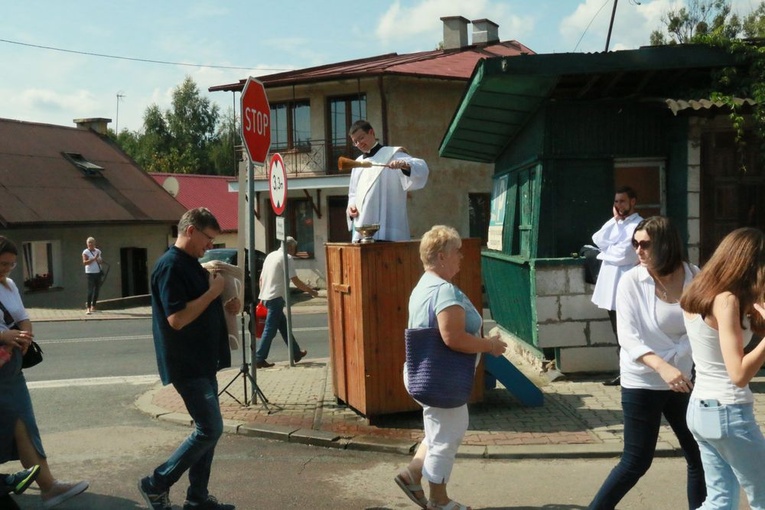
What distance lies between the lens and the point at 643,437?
431cm

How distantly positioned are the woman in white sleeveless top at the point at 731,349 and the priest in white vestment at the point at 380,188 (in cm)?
359

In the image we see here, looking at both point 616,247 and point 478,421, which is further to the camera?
point 616,247

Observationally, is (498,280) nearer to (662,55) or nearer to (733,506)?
(662,55)

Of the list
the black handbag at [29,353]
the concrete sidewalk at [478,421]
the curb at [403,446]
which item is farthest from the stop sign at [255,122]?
the black handbag at [29,353]

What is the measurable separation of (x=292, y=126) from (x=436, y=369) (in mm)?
25424

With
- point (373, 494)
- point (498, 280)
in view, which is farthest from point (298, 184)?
point (373, 494)

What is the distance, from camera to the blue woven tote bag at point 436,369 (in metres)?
4.66

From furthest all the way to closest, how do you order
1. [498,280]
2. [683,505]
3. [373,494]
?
[498,280]
[373,494]
[683,505]

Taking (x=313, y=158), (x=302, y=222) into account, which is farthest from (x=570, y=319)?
(x=302, y=222)

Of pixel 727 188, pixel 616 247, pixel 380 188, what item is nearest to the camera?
pixel 380 188

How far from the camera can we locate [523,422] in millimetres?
7254

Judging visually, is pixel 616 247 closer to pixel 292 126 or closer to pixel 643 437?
pixel 643 437

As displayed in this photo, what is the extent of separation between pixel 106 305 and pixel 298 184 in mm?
7493

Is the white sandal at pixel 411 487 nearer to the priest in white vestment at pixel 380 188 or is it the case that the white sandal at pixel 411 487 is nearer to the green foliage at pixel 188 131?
the priest in white vestment at pixel 380 188
